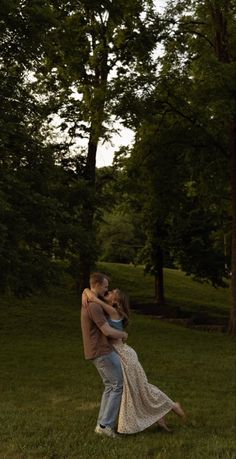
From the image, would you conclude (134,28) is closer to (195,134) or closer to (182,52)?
(182,52)

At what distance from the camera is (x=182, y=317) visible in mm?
27000

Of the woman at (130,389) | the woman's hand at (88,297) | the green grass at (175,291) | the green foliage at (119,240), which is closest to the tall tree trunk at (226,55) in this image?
the green grass at (175,291)

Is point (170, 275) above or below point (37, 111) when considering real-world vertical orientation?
below

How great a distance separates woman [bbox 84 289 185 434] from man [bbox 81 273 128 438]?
87 millimetres

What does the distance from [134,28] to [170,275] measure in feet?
80.3

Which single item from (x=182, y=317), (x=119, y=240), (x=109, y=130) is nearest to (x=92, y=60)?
(x=109, y=130)

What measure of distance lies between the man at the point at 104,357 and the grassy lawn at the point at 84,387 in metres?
0.23

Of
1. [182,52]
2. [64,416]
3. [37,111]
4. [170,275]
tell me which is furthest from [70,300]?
[64,416]

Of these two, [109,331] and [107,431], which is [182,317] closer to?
[107,431]

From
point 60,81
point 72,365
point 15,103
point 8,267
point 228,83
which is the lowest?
point 72,365

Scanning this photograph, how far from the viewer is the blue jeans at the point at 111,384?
668 centimetres

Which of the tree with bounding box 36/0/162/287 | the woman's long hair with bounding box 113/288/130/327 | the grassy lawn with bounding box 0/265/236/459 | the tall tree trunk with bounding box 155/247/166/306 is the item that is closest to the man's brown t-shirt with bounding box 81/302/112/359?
the woman's long hair with bounding box 113/288/130/327

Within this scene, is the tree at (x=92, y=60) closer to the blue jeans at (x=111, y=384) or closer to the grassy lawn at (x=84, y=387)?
the grassy lawn at (x=84, y=387)

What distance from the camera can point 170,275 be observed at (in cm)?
4391
